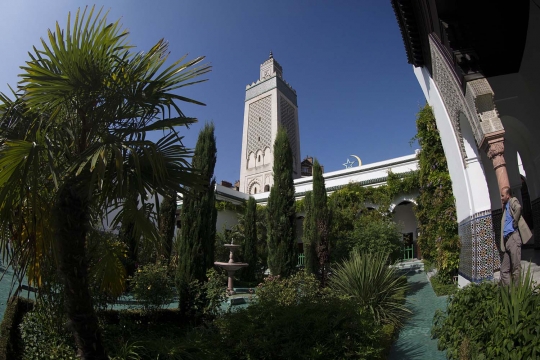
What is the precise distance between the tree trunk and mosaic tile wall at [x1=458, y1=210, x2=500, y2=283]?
5.34 meters

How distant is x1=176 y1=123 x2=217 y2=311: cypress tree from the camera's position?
23.1ft

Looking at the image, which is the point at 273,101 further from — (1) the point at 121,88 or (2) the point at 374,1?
(1) the point at 121,88

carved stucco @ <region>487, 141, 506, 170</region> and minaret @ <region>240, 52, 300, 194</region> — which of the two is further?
minaret @ <region>240, 52, 300, 194</region>

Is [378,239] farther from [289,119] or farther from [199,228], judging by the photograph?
[289,119]

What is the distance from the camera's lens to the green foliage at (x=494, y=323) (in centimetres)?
266

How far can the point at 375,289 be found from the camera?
5953 millimetres

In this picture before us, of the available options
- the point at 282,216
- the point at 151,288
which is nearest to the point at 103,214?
the point at 151,288

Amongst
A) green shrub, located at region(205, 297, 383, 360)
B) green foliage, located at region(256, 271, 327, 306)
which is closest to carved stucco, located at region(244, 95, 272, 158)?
green foliage, located at region(256, 271, 327, 306)

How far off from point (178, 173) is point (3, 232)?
4.70 ft

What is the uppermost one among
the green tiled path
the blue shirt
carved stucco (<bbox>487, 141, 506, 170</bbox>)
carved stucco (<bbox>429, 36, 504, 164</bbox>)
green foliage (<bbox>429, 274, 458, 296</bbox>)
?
carved stucco (<bbox>429, 36, 504, 164</bbox>)

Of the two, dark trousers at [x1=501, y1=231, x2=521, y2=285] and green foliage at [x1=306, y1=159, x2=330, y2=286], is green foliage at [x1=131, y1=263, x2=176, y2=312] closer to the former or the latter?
green foliage at [x1=306, y1=159, x2=330, y2=286]

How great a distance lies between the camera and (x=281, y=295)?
507 centimetres

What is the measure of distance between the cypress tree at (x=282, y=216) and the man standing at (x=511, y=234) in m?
5.99

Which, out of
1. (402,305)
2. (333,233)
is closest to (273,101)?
(333,233)
